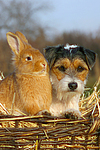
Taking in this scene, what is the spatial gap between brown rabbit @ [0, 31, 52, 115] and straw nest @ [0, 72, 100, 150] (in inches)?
12.5

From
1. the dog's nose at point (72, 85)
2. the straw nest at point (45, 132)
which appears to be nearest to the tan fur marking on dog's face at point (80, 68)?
the dog's nose at point (72, 85)

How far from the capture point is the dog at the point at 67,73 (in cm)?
334

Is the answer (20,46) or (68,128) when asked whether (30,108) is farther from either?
(20,46)

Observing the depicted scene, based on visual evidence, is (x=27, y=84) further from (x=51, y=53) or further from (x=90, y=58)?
(x=90, y=58)

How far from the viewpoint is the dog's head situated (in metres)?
3.32

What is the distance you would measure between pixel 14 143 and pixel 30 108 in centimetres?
53

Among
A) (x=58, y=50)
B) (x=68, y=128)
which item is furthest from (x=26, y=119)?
(x=58, y=50)

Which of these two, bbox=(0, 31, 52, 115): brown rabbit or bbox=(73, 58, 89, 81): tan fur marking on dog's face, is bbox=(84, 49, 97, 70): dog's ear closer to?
bbox=(73, 58, 89, 81): tan fur marking on dog's face

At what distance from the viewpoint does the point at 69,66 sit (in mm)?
3473

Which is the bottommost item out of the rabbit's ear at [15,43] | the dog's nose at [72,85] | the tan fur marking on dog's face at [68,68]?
the dog's nose at [72,85]

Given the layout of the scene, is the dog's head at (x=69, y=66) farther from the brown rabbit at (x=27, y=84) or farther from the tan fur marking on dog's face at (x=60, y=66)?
the brown rabbit at (x=27, y=84)

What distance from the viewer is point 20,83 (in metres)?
3.22

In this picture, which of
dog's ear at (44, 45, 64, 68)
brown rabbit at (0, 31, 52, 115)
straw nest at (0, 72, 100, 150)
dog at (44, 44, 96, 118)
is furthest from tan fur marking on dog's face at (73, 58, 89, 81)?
straw nest at (0, 72, 100, 150)

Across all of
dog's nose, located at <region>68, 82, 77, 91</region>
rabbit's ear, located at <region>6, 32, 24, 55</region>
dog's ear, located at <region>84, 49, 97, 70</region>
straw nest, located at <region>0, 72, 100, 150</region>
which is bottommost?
straw nest, located at <region>0, 72, 100, 150</region>
